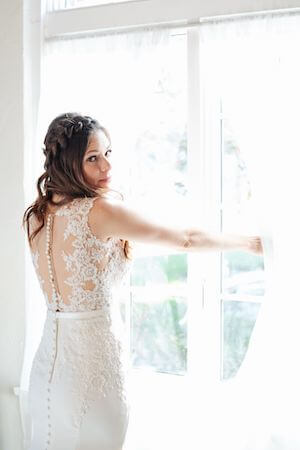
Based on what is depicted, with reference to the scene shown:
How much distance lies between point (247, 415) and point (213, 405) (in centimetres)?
19

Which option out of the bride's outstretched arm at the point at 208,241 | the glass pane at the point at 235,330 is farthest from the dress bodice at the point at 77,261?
the glass pane at the point at 235,330

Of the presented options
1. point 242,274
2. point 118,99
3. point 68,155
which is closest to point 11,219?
point 118,99

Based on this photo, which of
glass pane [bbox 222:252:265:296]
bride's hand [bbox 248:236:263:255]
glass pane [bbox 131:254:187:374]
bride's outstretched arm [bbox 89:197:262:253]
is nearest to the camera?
bride's outstretched arm [bbox 89:197:262:253]

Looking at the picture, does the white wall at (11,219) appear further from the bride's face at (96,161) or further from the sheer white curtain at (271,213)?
the sheer white curtain at (271,213)

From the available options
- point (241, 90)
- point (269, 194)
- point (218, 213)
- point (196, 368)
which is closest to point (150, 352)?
point (196, 368)

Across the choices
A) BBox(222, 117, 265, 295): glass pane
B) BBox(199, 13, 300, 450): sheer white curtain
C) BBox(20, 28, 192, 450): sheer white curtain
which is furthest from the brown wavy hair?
BBox(222, 117, 265, 295): glass pane

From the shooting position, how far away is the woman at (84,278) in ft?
7.30

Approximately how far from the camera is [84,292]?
2.26 metres

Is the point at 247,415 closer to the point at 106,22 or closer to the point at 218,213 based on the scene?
the point at 218,213

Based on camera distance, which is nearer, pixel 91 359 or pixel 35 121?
pixel 91 359

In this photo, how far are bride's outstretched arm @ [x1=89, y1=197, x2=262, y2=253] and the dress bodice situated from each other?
0.04 meters

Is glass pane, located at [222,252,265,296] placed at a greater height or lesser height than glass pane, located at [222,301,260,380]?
greater

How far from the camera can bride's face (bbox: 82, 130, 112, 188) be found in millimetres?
2264

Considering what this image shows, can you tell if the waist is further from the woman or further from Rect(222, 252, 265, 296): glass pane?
Rect(222, 252, 265, 296): glass pane
